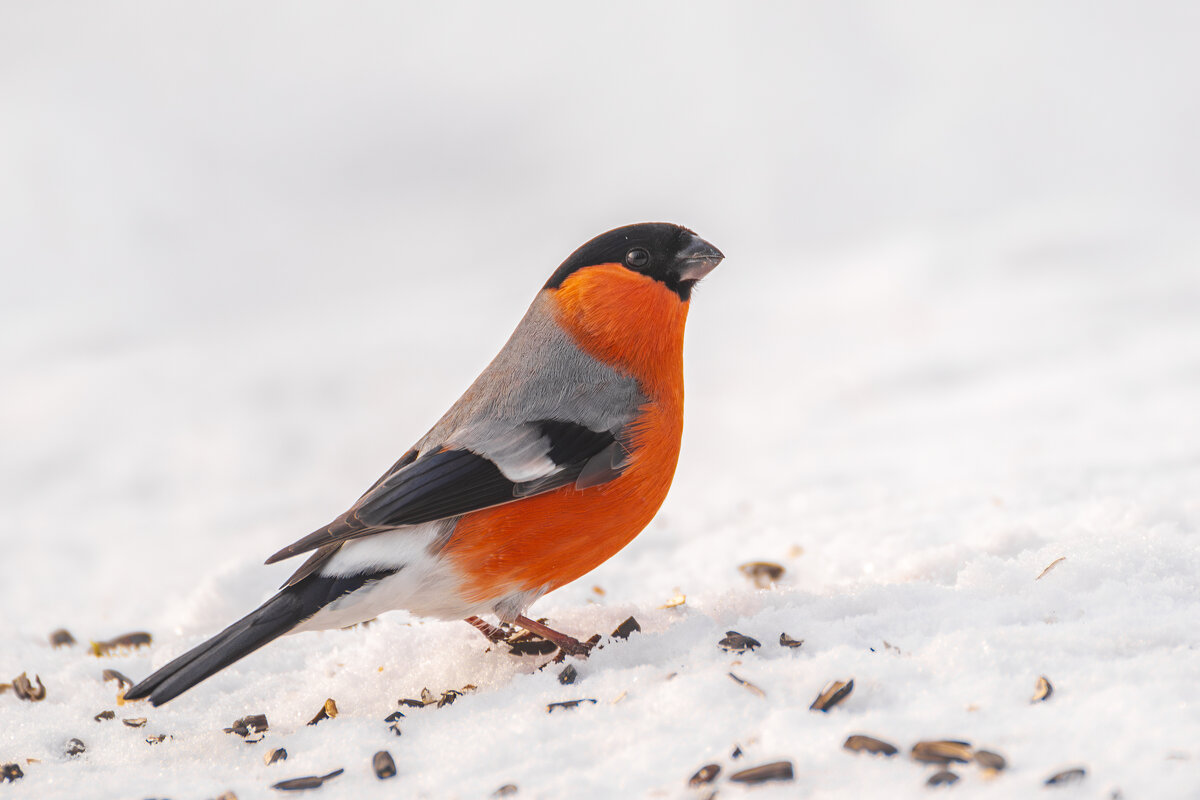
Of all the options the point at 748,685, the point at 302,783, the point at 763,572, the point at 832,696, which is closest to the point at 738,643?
the point at 748,685

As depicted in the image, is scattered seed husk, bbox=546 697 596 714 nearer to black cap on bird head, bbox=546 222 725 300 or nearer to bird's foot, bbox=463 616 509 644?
bird's foot, bbox=463 616 509 644

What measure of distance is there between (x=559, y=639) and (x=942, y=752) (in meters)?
1.34

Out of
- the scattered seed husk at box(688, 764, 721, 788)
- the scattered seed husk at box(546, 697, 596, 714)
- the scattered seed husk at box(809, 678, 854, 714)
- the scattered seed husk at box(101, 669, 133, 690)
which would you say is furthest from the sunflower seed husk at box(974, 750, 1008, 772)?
the scattered seed husk at box(101, 669, 133, 690)

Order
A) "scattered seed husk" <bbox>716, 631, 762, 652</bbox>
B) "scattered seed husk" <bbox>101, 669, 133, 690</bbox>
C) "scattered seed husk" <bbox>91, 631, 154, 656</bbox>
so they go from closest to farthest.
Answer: "scattered seed husk" <bbox>716, 631, 762, 652</bbox>, "scattered seed husk" <bbox>101, 669, 133, 690</bbox>, "scattered seed husk" <bbox>91, 631, 154, 656</bbox>

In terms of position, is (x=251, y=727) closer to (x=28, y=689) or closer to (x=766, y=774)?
(x=28, y=689)

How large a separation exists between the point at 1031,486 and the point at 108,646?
14.4 ft

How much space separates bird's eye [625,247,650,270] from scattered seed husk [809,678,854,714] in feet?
5.39

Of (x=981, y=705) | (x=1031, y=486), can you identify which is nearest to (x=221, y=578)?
(x=981, y=705)

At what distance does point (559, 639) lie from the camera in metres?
3.24

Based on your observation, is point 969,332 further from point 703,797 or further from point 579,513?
point 703,797

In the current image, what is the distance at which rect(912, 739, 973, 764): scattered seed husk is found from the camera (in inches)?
87.0

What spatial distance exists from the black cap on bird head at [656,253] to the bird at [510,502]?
108 millimetres

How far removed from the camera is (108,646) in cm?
436

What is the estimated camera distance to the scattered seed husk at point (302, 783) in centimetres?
254
